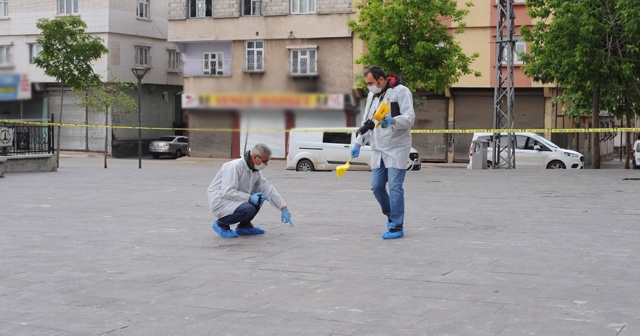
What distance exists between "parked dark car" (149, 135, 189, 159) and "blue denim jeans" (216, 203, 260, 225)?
39.0 meters

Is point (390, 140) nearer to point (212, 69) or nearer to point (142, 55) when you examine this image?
point (212, 69)

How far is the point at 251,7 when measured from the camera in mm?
44125

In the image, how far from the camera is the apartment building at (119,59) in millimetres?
49500

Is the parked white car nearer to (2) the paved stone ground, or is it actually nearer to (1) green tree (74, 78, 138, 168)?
(2) the paved stone ground

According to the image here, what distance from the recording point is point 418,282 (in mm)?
7020

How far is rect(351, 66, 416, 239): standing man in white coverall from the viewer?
9.77 m


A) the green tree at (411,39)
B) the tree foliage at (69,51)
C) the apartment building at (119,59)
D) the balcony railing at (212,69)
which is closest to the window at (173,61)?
the apartment building at (119,59)

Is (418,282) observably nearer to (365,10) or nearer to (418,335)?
(418,335)

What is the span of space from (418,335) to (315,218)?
658 centimetres

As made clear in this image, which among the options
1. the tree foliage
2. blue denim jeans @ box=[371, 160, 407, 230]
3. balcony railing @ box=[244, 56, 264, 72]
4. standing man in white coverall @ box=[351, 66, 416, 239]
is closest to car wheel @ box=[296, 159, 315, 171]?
balcony railing @ box=[244, 56, 264, 72]

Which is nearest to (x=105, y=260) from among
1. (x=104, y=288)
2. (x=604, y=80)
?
(x=104, y=288)

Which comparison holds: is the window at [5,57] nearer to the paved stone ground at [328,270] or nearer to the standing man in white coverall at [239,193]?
the paved stone ground at [328,270]

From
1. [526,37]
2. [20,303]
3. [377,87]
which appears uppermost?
[526,37]

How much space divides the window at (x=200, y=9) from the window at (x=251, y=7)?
1710mm
